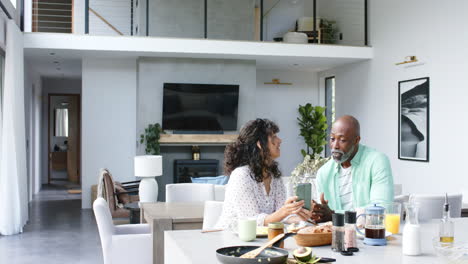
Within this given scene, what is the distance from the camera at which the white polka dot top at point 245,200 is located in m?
2.83

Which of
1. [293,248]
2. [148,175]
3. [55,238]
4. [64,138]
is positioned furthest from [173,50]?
[64,138]

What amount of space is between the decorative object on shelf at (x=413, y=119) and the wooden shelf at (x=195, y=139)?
289 cm

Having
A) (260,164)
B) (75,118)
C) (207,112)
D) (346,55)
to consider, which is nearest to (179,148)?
(207,112)

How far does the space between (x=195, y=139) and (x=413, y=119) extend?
147 inches

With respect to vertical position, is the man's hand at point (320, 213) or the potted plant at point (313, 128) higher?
the potted plant at point (313, 128)

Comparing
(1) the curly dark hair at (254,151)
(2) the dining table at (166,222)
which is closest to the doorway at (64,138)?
(2) the dining table at (166,222)

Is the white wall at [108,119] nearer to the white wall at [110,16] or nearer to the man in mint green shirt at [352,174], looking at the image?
the white wall at [110,16]

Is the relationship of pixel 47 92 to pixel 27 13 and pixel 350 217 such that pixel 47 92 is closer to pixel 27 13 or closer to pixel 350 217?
pixel 27 13

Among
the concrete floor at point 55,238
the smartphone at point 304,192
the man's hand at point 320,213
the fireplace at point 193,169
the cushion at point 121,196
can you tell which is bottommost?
the concrete floor at point 55,238

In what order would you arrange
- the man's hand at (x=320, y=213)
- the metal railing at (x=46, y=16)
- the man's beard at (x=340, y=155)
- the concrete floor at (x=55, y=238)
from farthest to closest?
the metal railing at (x=46, y=16) < the concrete floor at (x=55, y=238) < the man's beard at (x=340, y=155) < the man's hand at (x=320, y=213)

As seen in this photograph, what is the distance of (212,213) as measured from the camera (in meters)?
3.69

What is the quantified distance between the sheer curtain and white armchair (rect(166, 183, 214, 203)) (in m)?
3.21

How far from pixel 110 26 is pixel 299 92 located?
13.9ft

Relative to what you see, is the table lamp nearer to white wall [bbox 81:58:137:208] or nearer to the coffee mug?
the coffee mug
